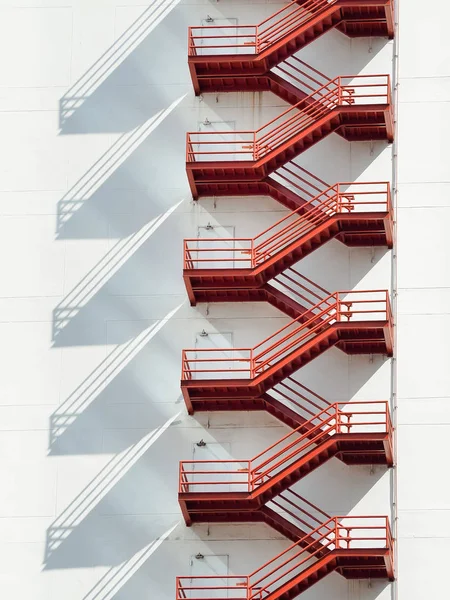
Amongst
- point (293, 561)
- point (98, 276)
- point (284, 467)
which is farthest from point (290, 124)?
point (293, 561)

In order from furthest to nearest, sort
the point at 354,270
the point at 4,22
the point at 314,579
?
the point at 4,22 < the point at 354,270 < the point at 314,579

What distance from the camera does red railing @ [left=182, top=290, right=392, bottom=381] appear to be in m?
60.7

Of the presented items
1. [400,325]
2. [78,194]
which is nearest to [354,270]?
[400,325]

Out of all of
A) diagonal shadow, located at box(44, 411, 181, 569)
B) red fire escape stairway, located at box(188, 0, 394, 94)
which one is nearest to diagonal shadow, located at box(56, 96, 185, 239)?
red fire escape stairway, located at box(188, 0, 394, 94)

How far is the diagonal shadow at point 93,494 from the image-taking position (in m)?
60.6

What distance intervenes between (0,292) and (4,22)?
10576 mm

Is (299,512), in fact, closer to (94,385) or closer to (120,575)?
(120,575)

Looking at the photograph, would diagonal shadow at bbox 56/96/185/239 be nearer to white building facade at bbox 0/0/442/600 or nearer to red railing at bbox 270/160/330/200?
white building facade at bbox 0/0/442/600

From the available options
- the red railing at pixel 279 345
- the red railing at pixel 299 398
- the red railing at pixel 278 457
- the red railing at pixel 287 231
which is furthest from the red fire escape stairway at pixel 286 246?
the red railing at pixel 278 457

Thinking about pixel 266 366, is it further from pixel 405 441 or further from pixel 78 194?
pixel 78 194

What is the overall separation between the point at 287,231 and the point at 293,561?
37.0 feet

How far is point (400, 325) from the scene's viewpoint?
203 ft

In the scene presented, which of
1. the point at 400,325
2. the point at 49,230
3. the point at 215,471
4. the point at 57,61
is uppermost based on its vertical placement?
the point at 57,61

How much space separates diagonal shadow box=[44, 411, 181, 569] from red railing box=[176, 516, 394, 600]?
13.3ft
